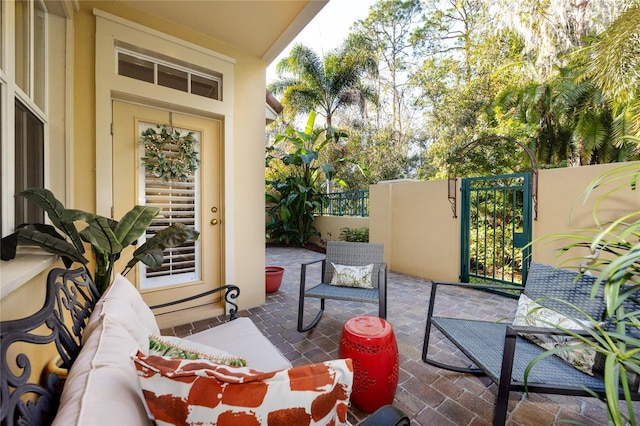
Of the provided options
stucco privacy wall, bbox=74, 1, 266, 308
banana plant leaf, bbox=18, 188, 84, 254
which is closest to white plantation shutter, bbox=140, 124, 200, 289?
stucco privacy wall, bbox=74, 1, 266, 308

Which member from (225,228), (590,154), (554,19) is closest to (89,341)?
(225,228)

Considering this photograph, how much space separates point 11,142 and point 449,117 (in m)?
10.0

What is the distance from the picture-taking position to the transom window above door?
8.69 feet

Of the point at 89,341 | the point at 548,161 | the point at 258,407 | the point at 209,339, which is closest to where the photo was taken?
the point at 258,407

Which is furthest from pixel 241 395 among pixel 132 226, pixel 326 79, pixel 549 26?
pixel 549 26

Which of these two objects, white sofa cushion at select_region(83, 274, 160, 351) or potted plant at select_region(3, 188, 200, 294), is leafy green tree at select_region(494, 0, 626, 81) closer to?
potted plant at select_region(3, 188, 200, 294)

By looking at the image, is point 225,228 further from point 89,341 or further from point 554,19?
point 554,19

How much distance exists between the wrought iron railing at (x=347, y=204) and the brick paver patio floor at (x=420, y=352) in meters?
3.35

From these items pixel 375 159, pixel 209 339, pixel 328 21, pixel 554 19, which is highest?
pixel 328 21

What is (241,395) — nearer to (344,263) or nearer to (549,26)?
(344,263)

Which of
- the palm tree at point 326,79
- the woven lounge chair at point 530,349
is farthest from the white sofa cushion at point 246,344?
the palm tree at point 326,79

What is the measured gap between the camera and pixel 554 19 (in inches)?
271

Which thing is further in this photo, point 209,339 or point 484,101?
point 484,101

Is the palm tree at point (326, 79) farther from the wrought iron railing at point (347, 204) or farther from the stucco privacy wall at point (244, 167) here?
the stucco privacy wall at point (244, 167)
